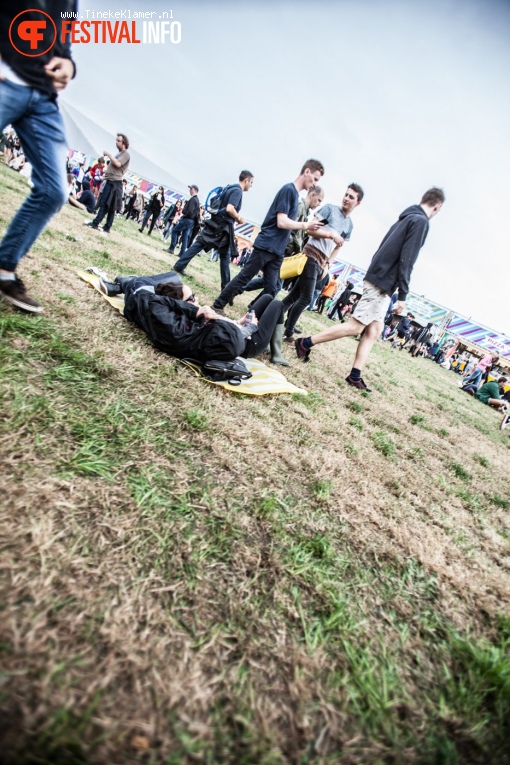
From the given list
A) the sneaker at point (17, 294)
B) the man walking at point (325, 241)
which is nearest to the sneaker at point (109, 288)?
the sneaker at point (17, 294)

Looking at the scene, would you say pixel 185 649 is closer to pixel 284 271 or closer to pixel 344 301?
pixel 284 271

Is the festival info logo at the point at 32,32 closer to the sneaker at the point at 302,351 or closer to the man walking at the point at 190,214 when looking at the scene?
the sneaker at the point at 302,351

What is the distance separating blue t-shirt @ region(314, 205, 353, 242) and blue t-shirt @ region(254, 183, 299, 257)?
1.79ft

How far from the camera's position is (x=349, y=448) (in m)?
2.94

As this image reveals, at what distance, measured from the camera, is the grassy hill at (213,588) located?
937 millimetres

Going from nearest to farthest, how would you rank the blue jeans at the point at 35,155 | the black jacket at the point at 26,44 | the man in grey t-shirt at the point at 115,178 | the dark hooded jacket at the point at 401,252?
the black jacket at the point at 26,44 < the blue jeans at the point at 35,155 < the dark hooded jacket at the point at 401,252 < the man in grey t-shirt at the point at 115,178

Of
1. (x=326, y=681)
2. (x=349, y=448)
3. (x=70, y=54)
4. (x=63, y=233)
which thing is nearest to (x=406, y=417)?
(x=349, y=448)

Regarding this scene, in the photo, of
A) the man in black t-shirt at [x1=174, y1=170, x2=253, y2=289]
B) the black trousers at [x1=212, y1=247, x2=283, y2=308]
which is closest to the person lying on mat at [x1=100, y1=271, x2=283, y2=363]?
the black trousers at [x1=212, y1=247, x2=283, y2=308]

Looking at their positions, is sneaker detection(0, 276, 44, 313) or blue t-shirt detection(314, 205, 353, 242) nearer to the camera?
sneaker detection(0, 276, 44, 313)

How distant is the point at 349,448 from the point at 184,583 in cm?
200

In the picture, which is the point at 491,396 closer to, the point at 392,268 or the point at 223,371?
the point at 392,268

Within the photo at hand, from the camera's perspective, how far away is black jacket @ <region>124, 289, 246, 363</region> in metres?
2.95

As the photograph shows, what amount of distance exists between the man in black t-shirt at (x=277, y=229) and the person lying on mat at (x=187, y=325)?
4.31ft

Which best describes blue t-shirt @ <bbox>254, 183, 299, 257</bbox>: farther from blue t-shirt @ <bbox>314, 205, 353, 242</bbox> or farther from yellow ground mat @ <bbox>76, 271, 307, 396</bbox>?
yellow ground mat @ <bbox>76, 271, 307, 396</bbox>
